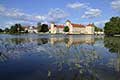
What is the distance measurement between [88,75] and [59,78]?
1.78 metres

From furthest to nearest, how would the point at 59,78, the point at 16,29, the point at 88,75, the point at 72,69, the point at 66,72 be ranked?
the point at 16,29 → the point at 72,69 → the point at 66,72 → the point at 88,75 → the point at 59,78

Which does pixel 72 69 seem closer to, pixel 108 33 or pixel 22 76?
pixel 22 76

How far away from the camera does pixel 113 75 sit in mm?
12492

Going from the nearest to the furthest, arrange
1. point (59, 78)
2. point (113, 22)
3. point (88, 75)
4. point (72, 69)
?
point (59, 78) → point (88, 75) → point (72, 69) → point (113, 22)

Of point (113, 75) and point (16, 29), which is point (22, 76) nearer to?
point (113, 75)

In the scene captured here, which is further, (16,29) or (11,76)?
(16,29)

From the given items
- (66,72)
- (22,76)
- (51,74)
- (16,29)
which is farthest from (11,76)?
(16,29)

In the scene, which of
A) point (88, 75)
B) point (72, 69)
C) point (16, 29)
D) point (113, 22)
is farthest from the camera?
point (16, 29)

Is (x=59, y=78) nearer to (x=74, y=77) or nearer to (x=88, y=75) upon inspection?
(x=74, y=77)

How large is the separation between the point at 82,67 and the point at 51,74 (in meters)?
3.01

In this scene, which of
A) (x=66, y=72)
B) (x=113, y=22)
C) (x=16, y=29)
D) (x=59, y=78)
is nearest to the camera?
(x=59, y=78)

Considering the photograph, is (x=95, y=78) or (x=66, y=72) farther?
(x=66, y=72)

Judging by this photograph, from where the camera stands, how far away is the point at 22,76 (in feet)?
40.1

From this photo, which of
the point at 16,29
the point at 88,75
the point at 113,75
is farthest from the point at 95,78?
the point at 16,29
